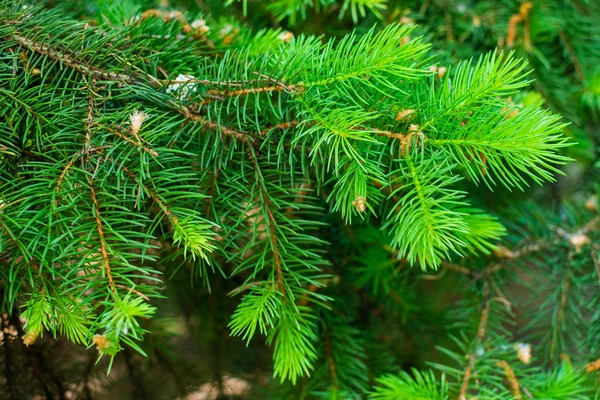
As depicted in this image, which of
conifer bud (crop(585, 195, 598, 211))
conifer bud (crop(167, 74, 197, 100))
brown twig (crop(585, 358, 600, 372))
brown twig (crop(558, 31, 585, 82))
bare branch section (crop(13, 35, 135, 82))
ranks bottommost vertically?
brown twig (crop(585, 358, 600, 372))

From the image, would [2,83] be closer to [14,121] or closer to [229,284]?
[14,121]

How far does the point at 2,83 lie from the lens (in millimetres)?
394

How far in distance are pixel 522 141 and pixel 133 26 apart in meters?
0.33

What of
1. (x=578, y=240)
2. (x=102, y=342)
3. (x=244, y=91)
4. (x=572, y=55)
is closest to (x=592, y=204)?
(x=578, y=240)

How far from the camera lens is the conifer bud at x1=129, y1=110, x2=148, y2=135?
0.36m

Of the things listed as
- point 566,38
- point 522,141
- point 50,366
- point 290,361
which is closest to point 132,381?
point 50,366

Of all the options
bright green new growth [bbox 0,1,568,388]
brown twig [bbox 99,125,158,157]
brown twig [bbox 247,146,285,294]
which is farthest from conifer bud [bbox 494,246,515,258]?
brown twig [bbox 99,125,158,157]

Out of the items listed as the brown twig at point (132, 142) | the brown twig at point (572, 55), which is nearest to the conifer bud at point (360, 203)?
the brown twig at point (132, 142)

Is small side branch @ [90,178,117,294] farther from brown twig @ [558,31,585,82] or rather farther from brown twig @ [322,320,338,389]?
brown twig @ [558,31,585,82]

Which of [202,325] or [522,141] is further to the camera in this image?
[202,325]

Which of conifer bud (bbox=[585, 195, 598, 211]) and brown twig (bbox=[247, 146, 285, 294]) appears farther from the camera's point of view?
conifer bud (bbox=[585, 195, 598, 211])

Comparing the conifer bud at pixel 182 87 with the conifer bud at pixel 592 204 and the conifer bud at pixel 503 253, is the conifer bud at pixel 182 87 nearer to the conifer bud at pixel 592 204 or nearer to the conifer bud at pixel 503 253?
the conifer bud at pixel 503 253

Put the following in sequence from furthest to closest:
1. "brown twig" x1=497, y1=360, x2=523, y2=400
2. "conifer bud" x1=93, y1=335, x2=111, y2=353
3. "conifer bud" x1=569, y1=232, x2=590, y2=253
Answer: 1. "conifer bud" x1=569, y1=232, x2=590, y2=253
2. "brown twig" x1=497, y1=360, x2=523, y2=400
3. "conifer bud" x1=93, y1=335, x2=111, y2=353

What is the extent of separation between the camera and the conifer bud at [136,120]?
1.18 ft
